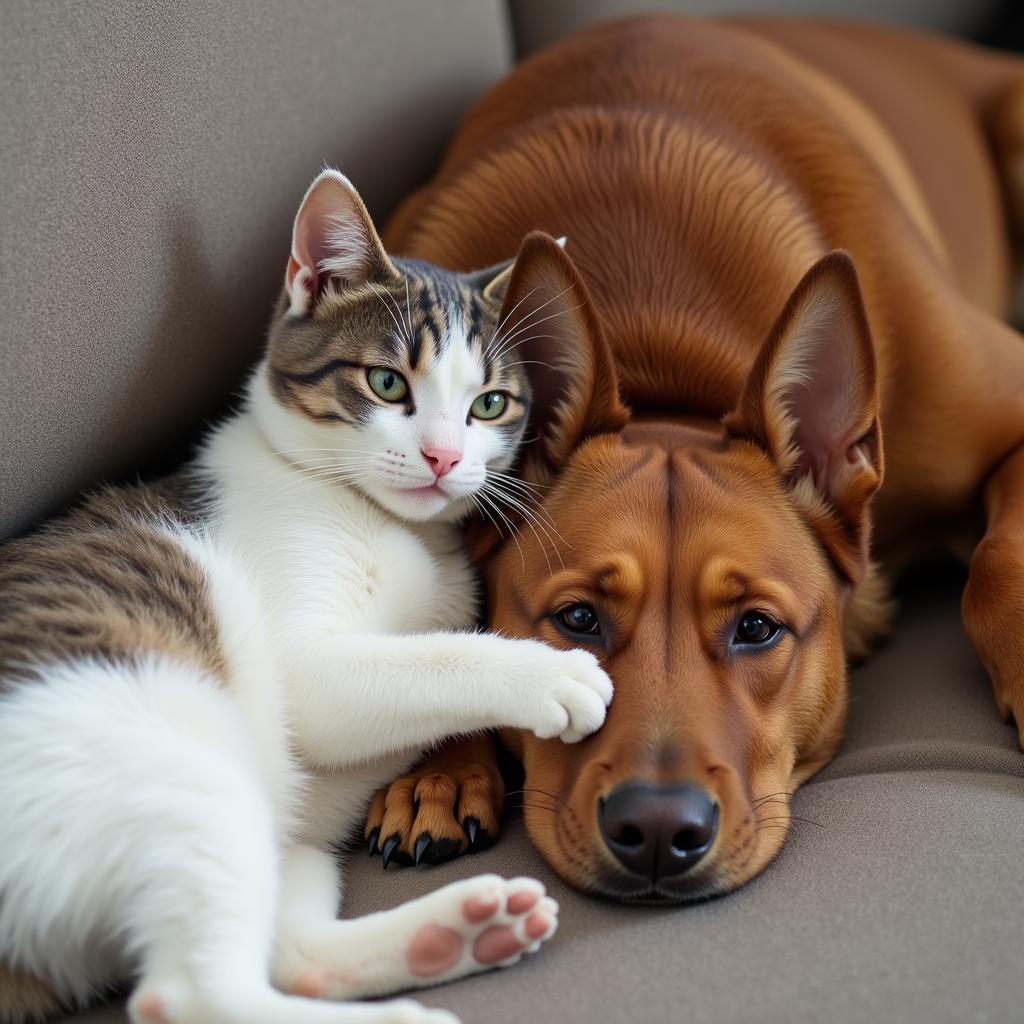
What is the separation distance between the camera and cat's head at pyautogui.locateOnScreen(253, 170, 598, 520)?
5.71 feet

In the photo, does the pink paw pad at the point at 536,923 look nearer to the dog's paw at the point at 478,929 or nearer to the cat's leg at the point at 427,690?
the dog's paw at the point at 478,929

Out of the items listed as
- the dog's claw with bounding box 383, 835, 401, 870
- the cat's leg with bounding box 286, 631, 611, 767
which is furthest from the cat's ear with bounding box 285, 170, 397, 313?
the dog's claw with bounding box 383, 835, 401, 870

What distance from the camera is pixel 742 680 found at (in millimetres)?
1646

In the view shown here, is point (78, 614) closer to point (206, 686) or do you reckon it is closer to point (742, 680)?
point (206, 686)

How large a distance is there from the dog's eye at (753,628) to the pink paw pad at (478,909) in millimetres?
568

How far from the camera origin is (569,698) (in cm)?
150

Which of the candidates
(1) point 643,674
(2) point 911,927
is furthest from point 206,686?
(2) point 911,927

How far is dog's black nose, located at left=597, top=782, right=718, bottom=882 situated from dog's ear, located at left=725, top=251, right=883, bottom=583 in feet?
1.98

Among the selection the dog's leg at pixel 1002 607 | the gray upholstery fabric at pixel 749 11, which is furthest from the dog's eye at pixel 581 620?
the gray upholstery fabric at pixel 749 11

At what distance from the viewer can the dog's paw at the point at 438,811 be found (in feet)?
5.29

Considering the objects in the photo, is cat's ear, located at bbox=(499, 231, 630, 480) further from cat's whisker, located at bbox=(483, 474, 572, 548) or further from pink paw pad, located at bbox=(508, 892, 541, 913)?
pink paw pad, located at bbox=(508, 892, 541, 913)

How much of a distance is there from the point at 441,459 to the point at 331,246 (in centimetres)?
40

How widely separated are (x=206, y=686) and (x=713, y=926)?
0.70 metres

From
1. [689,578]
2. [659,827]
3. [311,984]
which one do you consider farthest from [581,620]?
[311,984]
